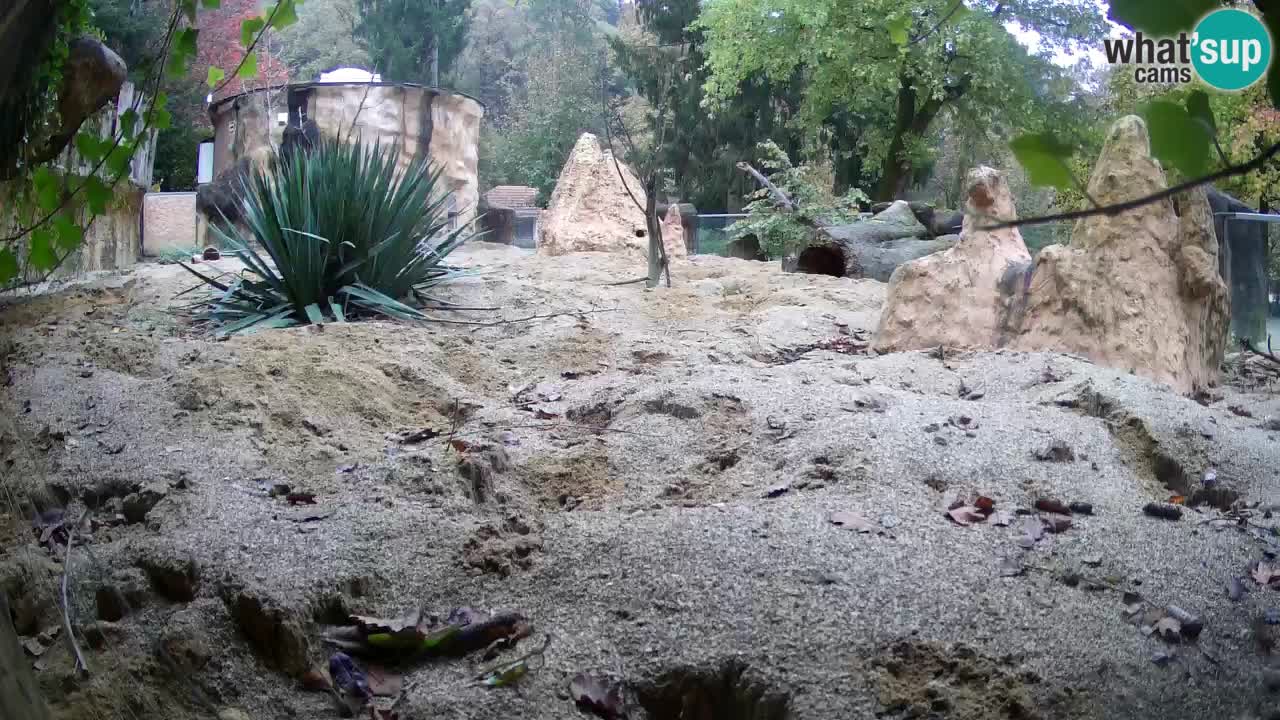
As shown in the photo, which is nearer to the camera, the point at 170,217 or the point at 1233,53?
the point at 1233,53

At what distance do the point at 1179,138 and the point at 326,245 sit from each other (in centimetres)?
527

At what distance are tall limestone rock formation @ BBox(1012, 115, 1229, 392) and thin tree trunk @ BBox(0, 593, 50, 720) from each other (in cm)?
412

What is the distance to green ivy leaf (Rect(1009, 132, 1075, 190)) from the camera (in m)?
0.77

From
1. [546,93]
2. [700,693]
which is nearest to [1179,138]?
[700,693]

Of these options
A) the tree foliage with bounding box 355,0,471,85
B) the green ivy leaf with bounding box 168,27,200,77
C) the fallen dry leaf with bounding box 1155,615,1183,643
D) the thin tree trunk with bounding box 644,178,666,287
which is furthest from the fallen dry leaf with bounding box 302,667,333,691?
the tree foliage with bounding box 355,0,471,85

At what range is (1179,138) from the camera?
29.8 inches

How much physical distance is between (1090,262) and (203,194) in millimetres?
10877

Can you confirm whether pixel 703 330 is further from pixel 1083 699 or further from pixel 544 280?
pixel 1083 699

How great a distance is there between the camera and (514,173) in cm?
2173

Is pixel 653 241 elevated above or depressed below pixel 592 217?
below

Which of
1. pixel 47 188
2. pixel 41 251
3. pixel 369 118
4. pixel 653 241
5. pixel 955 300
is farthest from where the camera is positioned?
pixel 369 118

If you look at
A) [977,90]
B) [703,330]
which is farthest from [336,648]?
[977,90]

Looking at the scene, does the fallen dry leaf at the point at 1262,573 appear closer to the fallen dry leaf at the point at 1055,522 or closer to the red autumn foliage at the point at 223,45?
the fallen dry leaf at the point at 1055,522

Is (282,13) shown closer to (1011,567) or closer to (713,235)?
(1011,567)
